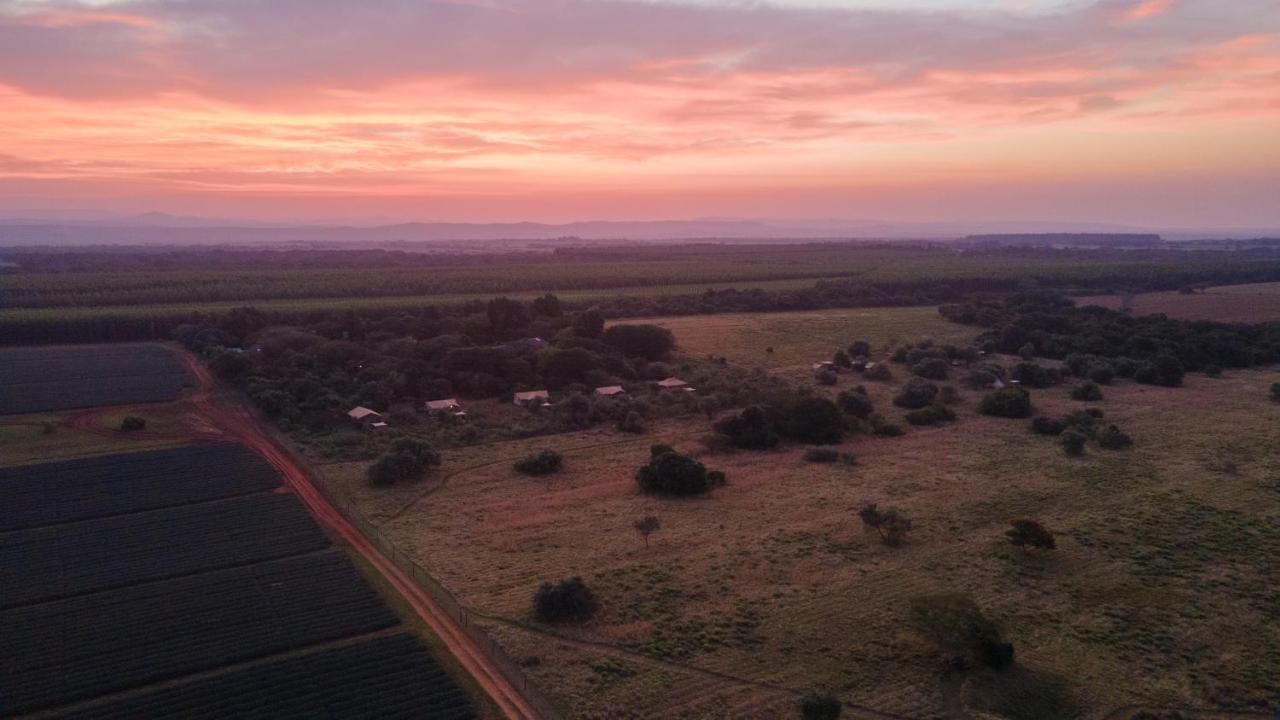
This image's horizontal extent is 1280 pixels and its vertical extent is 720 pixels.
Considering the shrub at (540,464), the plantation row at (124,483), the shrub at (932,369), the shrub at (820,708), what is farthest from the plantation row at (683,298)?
the shrub at (820,708)

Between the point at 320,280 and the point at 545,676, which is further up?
the point at 320,280

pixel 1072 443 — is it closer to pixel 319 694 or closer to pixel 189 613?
pixel 319 694

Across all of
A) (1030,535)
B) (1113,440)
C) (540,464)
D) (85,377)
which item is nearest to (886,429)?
(1113,440)

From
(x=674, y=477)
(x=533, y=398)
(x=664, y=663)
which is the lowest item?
(x=664, y=663)

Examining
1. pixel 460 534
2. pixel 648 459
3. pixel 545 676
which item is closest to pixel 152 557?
pixel 460 534

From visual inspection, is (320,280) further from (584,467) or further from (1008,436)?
(1008,436)

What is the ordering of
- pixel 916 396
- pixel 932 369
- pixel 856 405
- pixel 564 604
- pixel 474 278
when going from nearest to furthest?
pixel 564 604 < pixel 856 405 < pixel 916 396 < pixel 932 369 < pixel 474 278

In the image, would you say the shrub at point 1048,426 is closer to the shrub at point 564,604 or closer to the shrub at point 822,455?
the shrub at point 822,455
